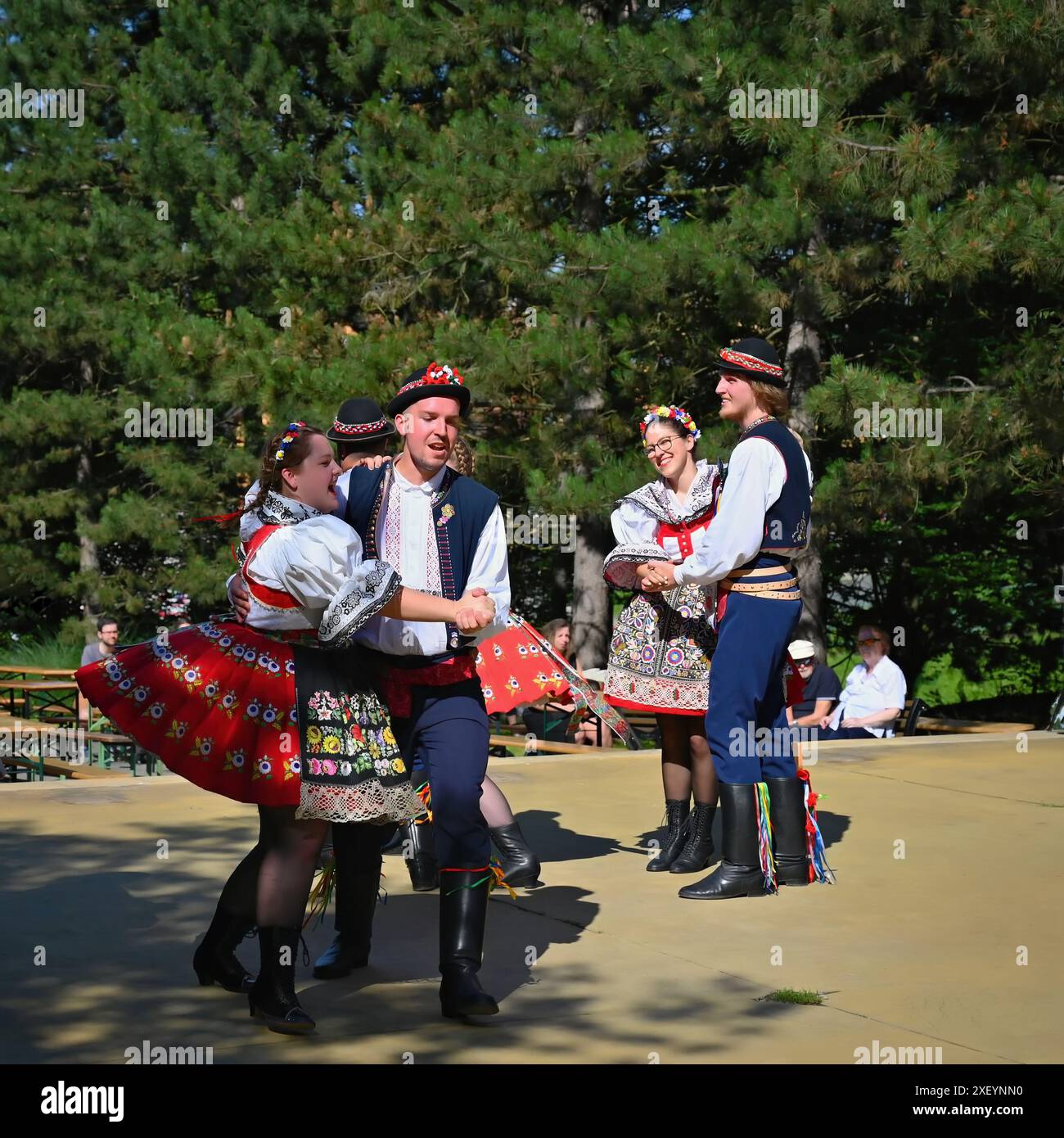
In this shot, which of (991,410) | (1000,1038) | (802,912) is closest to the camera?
(1000,1038)

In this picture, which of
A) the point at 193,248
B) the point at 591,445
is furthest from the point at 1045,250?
the point at 193,248

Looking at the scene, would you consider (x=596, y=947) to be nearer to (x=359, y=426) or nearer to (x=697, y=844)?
(x=697, y=844)

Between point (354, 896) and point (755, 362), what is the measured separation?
268 cm

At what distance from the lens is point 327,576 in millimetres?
4262

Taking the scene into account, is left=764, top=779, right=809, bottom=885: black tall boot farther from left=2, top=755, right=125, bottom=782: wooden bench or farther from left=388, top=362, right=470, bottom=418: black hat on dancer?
left=2, top=755, right=125, bottom=782: wooden bench

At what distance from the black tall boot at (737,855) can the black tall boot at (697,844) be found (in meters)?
0.30

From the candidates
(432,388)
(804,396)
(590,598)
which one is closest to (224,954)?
(432,388)

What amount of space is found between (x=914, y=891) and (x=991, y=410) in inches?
321

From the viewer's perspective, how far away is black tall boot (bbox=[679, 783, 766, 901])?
6.16m

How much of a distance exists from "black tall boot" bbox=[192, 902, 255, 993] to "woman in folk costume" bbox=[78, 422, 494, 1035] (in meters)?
0.22

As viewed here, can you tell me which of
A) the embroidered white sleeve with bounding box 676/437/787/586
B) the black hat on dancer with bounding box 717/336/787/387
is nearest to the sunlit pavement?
the embroidered white sleeve with bounding box 676/437/787/586

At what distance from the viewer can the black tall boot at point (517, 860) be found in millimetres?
6336

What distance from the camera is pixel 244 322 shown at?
59.9ft
